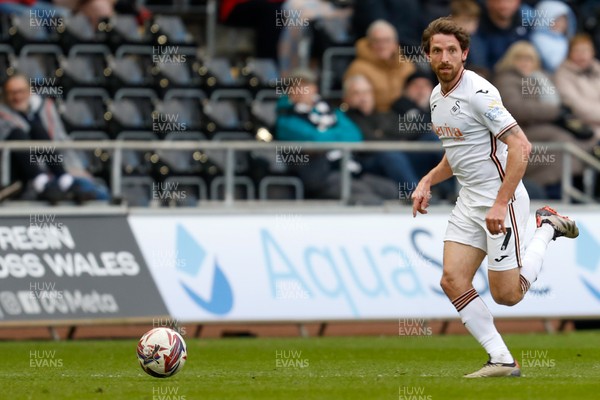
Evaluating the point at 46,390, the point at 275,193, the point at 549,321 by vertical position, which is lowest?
the point at 549,321

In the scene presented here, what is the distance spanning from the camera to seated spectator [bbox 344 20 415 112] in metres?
19.6

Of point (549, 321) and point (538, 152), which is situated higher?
point (538, 152)

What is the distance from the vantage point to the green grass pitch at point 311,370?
990 centimetres

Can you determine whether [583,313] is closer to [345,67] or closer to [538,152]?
[538,152]

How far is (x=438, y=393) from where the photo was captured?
388 inches

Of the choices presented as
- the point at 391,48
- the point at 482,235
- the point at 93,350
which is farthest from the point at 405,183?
the point at 482,235

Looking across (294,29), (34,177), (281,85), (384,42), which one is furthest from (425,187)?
(294,29)

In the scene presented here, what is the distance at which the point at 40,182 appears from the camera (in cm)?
1700

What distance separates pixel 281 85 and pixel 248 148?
3099 mm

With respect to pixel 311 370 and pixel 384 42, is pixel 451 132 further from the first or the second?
pixel 384 42

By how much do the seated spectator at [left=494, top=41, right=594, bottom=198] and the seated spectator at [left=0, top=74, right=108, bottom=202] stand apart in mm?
5482

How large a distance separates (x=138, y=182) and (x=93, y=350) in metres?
3.72

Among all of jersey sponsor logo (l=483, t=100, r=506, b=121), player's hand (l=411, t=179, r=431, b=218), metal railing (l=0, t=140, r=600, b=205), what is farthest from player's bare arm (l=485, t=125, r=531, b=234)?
metal railing (l=0, t=140, r=600, b=205)

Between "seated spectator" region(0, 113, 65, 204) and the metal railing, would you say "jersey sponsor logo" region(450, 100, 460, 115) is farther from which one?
"seated spectator" region(0, 113, 65, 204)
